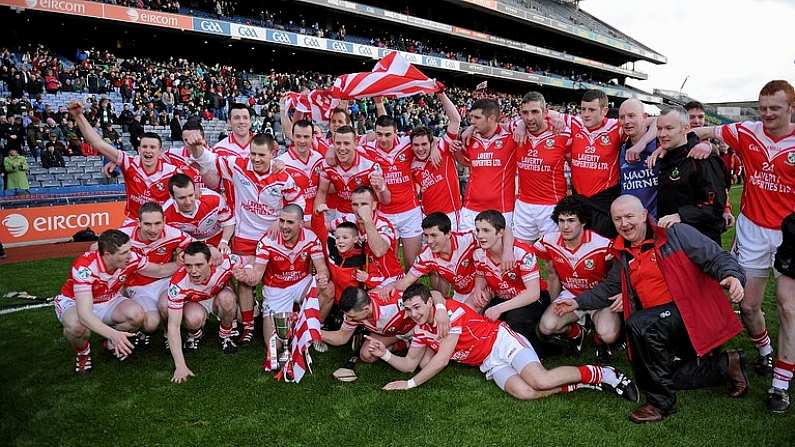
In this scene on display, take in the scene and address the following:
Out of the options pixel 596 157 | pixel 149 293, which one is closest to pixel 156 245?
pixel 149 293

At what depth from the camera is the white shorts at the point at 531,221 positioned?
5942mm

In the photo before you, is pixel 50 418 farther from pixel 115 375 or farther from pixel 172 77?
pixel 172 77

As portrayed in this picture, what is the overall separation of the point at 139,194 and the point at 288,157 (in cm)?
168

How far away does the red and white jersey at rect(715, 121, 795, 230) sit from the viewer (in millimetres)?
4250

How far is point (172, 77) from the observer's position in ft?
66.7

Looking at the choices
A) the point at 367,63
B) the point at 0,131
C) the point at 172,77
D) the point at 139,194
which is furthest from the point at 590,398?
the point at 367,63

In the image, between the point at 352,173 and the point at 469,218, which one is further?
the point at 469,218

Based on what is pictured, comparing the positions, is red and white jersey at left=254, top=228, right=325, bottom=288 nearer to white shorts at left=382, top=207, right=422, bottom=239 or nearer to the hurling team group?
the hurling team group

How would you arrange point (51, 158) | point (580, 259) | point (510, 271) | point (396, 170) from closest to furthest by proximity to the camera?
point (580, 259) < point (510, 271) < point (396, 170) < point (51, 158)

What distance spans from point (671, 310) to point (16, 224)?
1172 cm

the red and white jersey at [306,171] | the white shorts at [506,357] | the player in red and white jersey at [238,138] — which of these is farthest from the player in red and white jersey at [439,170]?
the white shorts at [506,357]

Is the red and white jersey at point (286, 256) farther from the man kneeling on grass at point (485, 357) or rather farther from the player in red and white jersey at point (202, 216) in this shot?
the man kneeling on grass at point (485, 357)

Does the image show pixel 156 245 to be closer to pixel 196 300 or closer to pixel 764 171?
pixel 196 300

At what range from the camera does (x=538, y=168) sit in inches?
230
